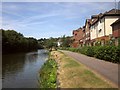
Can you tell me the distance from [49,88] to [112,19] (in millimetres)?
35574

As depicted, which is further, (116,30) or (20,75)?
(116,30)

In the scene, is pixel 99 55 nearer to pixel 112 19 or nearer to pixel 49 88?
pixel 49 88

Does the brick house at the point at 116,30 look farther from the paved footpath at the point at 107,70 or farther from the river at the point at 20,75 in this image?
the paved footpath at the point at 107,70

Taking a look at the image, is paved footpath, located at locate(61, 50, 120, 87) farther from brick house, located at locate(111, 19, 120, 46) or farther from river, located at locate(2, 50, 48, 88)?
brick house, located at locate(111, 19, 120, 46)

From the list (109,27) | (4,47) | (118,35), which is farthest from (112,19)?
(4,47)

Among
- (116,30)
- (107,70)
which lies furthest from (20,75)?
(116,30)

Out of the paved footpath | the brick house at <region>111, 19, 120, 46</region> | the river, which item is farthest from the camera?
the brick house at <region>111, 19, 120, 46</region>

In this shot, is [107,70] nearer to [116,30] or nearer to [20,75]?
[20,75]

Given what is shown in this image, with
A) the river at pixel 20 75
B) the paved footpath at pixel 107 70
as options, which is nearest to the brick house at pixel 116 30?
the river at pixel 20 75

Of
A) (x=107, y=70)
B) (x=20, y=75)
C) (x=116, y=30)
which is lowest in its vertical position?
(x=20, y=75)

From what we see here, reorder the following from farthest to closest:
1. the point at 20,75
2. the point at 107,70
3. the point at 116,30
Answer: the point at 116,30 < the point at 20,75 < the point at 107,70

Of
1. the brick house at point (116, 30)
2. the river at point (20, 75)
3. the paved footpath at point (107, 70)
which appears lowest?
the river at point (20, 75)

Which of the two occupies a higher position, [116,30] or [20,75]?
[116,30]

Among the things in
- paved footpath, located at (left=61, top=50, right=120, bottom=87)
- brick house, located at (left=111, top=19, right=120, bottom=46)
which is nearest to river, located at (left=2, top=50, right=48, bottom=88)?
paved footpath, located at (left=61, top=50, right=120, bottom=87)
